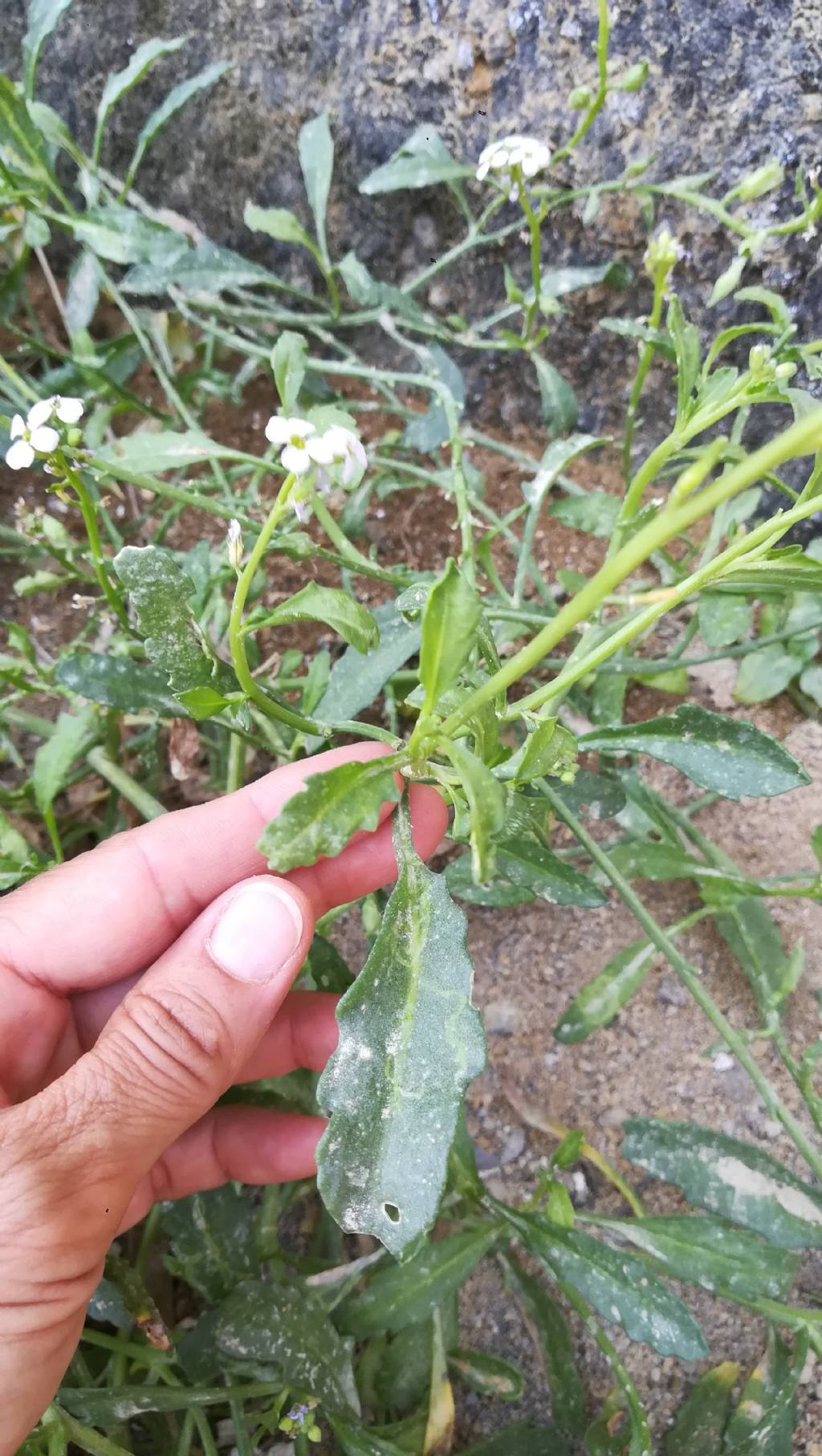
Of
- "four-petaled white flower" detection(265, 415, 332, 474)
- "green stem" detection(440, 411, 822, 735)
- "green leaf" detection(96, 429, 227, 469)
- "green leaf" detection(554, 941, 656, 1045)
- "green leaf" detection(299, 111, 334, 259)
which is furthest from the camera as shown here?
"green leaf" detection(299, 111, 334, 259)

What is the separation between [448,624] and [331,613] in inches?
6.1

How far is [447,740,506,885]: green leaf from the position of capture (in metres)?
0.61

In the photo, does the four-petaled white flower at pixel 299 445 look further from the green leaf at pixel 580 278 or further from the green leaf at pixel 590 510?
the green leaf at pixel 580 278

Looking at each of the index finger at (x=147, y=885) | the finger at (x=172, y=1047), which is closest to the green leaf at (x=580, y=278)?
the index finger at (x=147, y=885)

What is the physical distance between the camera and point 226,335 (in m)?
1.40

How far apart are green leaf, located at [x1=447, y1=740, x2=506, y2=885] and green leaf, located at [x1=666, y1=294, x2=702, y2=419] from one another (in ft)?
1.46

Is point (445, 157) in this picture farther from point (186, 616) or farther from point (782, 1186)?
point (782, 1186)

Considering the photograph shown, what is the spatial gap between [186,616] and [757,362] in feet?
1.70

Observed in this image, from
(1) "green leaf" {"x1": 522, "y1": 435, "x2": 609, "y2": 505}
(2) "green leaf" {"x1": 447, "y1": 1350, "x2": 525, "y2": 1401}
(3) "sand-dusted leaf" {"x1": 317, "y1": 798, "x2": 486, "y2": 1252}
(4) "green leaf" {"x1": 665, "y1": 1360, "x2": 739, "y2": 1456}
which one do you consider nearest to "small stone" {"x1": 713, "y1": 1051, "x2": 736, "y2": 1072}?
(4) "green leaf" {"x1": 665, "y1": 1360, "x2": 739, "y2": 1456}

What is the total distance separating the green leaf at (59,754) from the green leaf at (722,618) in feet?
2.51

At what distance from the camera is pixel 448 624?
2.11 feet

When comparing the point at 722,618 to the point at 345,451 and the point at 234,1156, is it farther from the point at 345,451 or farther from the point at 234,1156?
the point at 234,1156

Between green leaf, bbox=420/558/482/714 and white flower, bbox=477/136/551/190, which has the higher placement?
white flower, bbox=477/136/551/190

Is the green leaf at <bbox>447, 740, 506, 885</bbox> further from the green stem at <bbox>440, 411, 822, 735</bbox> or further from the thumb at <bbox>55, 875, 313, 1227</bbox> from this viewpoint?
the thumb at <bbox>55, 875, 313, 1227</bbox>
